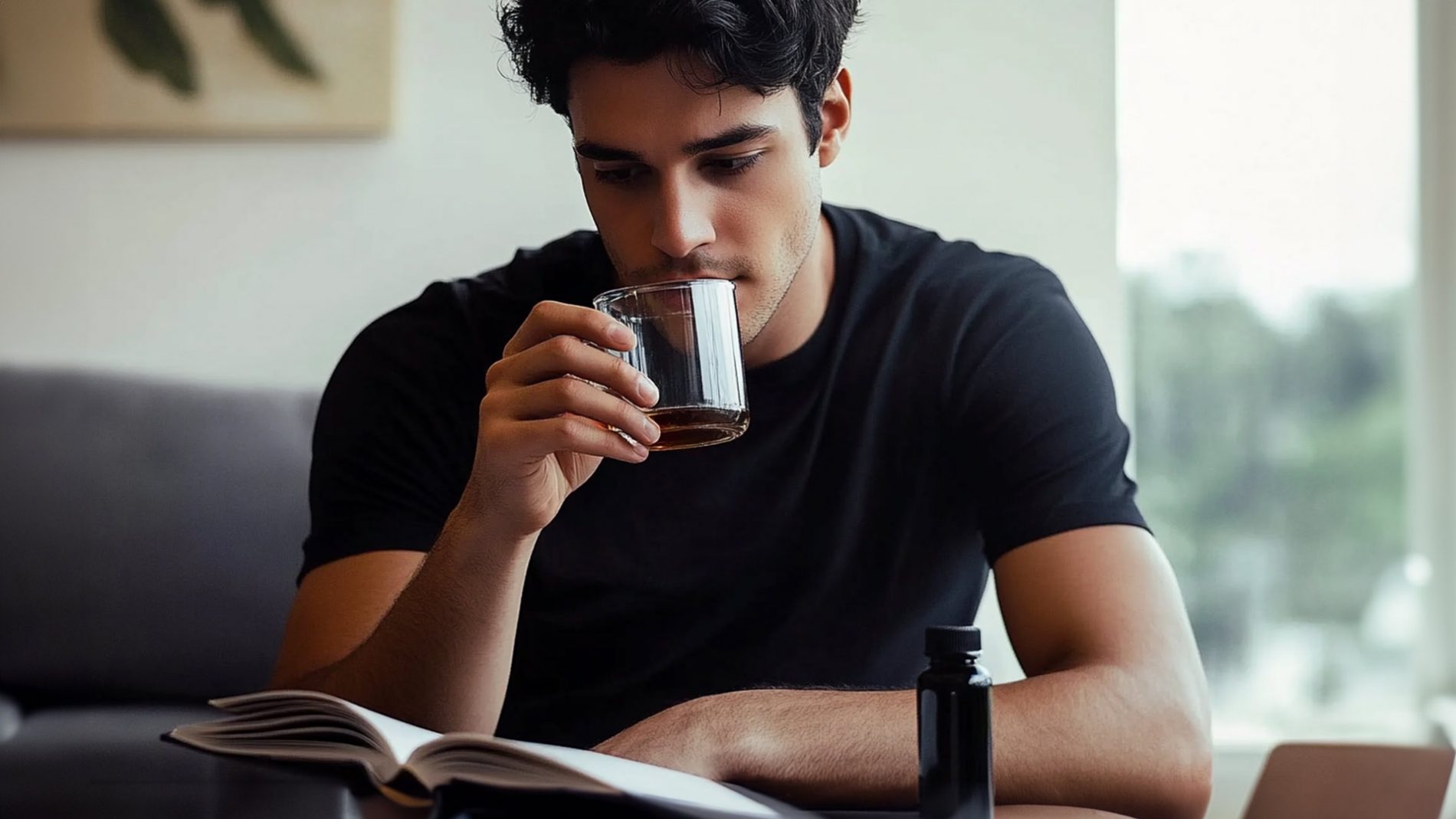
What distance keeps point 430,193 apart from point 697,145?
1.21 m

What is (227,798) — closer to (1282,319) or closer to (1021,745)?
(1021,745)

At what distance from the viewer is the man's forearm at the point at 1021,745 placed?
3.31 feet

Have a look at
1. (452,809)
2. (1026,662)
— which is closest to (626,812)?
(452,809)

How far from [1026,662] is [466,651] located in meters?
0.55

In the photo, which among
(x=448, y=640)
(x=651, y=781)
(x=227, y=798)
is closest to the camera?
(x=651, y=781)

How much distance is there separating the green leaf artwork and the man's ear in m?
1.19

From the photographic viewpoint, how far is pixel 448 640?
129 centimetres

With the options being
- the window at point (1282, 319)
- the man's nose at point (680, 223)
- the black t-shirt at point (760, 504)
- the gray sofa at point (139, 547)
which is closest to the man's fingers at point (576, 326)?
the man's nose at point (680, 223)

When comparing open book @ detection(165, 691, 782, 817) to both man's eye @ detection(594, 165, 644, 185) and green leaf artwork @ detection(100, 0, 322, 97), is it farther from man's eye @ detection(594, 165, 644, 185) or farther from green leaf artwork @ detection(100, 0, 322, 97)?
green leaf artwork @ detection(100, 0, 322, 97)

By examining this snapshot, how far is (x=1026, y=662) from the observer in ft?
4.49

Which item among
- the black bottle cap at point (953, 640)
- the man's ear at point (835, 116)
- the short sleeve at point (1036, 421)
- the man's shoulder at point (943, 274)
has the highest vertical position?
the man's ear at point (835, 116)

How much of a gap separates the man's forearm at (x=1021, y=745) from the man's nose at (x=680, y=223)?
453 mm

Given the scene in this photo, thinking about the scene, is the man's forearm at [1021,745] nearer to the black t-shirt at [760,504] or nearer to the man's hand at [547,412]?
the man's hand at [547,412]

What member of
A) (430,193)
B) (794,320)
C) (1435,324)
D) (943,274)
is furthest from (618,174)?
(1435,324)
